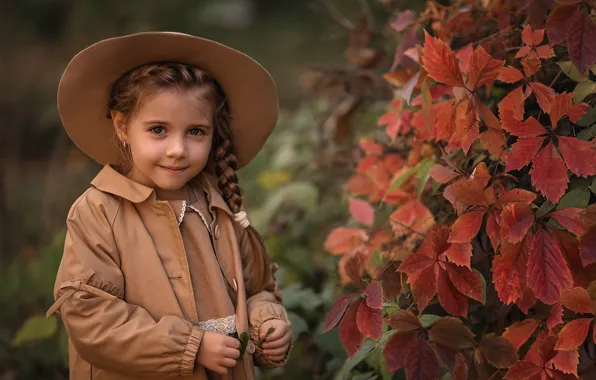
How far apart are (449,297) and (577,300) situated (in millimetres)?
273

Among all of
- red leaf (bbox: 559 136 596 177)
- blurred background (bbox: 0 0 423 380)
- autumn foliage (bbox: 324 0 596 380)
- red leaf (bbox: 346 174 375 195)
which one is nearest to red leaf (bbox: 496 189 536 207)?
autumn foliage (bbox: 324 0 596 380)

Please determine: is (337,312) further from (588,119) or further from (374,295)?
(588,119)

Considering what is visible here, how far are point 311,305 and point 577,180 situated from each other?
1.16 m

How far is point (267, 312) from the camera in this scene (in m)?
1.83

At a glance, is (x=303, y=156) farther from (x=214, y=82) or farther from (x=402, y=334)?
(x=402, y=334)

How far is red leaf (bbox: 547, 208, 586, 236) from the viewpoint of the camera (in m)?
1.51

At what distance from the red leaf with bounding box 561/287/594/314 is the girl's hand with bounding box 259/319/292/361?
668 millimetres

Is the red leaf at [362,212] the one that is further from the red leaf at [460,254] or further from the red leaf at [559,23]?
the red leaf at [559,23]

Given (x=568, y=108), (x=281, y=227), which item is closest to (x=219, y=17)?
(x=281, y=227)

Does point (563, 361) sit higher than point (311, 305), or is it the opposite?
point (563, 361)

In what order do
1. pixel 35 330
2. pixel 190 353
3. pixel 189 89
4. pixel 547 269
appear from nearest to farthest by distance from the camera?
1. pixel 547 269
2. pixel 190 353
3. pixel 189 89
4. pixel 35 330

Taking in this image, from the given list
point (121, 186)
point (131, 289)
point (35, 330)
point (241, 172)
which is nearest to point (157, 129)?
point (121, 186)

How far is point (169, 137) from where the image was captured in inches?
66.7

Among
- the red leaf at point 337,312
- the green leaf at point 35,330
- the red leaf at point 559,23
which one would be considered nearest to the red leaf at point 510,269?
the red leaf at point 337,312
